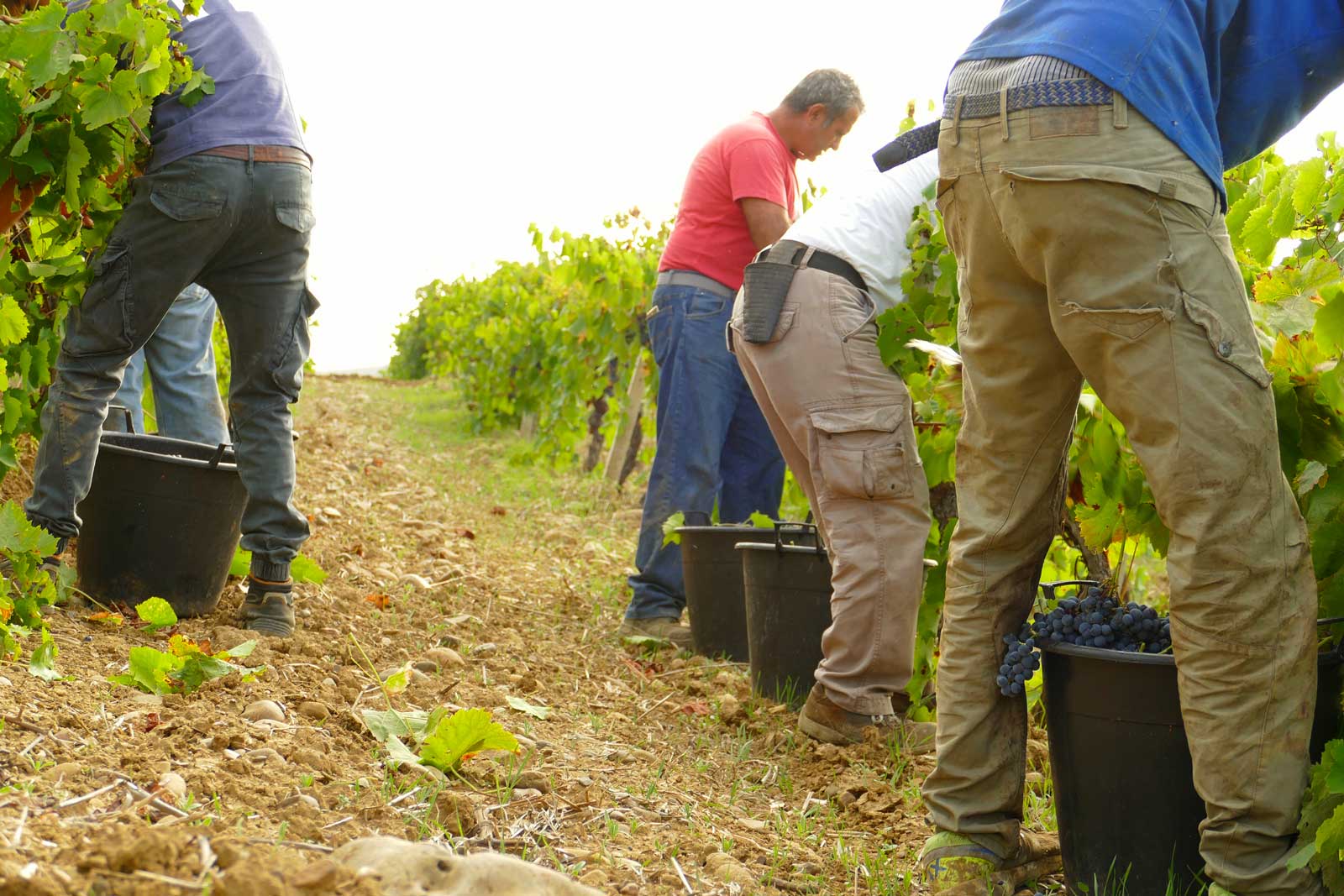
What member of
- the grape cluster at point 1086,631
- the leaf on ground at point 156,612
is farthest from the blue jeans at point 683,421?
the grape cluster at point 1086,631

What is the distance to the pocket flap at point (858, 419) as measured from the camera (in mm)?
3213

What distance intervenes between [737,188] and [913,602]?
189cm

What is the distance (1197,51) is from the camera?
6.22 feet

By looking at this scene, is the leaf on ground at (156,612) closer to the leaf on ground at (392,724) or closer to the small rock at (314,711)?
Result: the small rock at (314,711)

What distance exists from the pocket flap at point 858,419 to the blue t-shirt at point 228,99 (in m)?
1.69

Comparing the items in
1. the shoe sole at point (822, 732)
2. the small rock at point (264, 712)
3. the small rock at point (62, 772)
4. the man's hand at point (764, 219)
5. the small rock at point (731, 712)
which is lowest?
the small rock at point (731, 712)

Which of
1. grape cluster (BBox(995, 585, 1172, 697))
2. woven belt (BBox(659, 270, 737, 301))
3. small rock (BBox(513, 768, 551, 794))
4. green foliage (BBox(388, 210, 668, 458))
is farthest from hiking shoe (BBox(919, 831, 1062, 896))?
green foliage (BBox(388, 210, 668, 458))

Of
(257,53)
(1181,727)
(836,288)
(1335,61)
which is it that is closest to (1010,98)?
(1335,61)

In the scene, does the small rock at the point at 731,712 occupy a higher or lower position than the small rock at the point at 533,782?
lower

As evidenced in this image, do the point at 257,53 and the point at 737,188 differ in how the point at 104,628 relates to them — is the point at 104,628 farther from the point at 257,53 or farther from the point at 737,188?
the point at 737,188

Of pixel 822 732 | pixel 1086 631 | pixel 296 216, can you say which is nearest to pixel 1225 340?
pixel 1086 631

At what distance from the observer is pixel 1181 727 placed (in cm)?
197

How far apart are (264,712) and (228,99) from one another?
5.73 feet

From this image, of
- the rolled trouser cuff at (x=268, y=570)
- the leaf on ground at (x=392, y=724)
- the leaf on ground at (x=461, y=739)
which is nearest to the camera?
the leaf on ground at (x=461, y=739)
